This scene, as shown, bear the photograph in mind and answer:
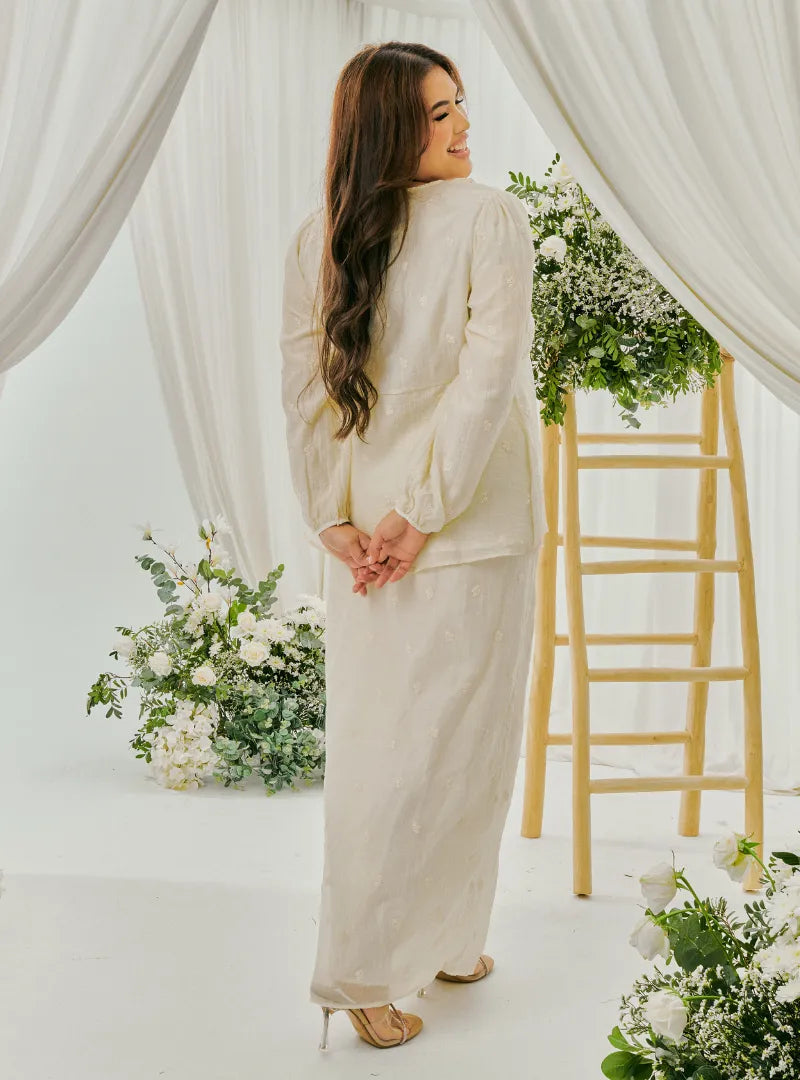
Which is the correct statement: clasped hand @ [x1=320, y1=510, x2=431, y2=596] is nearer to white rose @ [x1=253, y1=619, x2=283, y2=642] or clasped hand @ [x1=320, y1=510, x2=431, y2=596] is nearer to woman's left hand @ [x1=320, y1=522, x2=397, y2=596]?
woman's left hand @ [x1=320, y1=522, x2=397, y2=596]

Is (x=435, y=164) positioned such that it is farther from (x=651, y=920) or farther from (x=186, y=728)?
(x=186, y=728)

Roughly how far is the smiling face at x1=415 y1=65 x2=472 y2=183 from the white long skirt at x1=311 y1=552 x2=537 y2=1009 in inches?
28.4

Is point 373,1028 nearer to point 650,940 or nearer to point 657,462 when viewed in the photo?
point 650,940

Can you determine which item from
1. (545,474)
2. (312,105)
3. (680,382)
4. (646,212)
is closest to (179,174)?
(312,105)

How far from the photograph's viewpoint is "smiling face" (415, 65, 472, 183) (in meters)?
2.15

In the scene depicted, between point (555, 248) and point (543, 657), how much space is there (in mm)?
1129

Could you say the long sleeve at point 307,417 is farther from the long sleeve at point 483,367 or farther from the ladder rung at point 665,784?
the ladder rung at point 665,784

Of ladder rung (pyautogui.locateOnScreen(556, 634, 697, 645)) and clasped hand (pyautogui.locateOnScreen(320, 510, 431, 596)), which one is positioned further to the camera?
ladder rung (pyautogui.locateOnScreen(556, 634, 697, 645))

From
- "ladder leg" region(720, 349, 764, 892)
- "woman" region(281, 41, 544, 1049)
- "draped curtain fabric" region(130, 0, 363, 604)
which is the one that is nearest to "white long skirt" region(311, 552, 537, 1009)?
"woman" region(281, 41, 544, 1049)

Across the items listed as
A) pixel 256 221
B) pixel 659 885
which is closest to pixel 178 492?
pixel 256 221

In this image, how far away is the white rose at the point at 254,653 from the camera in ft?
13.2

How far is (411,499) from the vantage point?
2.13 m

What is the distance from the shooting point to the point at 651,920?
1436 mm

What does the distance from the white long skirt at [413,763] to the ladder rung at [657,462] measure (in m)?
0.95
